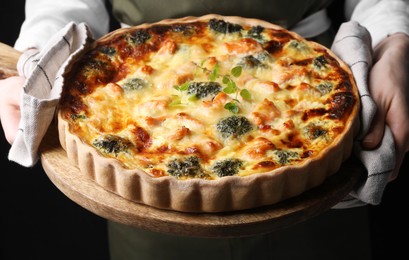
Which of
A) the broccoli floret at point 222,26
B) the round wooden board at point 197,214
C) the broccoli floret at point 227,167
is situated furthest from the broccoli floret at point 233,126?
the broccoli floret at point 222,26

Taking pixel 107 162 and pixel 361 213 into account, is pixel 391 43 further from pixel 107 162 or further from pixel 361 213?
pixel 107 162

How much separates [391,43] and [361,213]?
0.79 meters

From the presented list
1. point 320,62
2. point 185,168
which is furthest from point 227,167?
point 320,62

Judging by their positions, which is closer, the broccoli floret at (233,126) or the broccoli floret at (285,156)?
the broccoli floret at (285,156)

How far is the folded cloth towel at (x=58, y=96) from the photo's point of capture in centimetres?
220

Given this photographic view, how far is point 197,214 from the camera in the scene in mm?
2043

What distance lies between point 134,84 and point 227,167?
500 millimetres

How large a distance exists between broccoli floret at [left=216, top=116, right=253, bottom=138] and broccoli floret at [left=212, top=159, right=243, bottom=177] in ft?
0.42

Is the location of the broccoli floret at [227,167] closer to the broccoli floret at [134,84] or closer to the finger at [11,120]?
the broccoli floret at [134,84]

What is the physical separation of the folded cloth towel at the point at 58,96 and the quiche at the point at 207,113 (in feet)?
0.13

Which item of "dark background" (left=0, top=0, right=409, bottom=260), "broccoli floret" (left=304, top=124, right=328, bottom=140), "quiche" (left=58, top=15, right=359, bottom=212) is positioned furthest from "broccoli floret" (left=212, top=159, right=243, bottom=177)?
"dark background" (left=0, top=0, right=409, bottom=260)

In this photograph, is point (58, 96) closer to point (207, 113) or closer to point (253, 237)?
point (207, 113)

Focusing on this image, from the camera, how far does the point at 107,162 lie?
207cm

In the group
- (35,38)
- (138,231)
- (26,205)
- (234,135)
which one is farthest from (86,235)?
(234,135)
